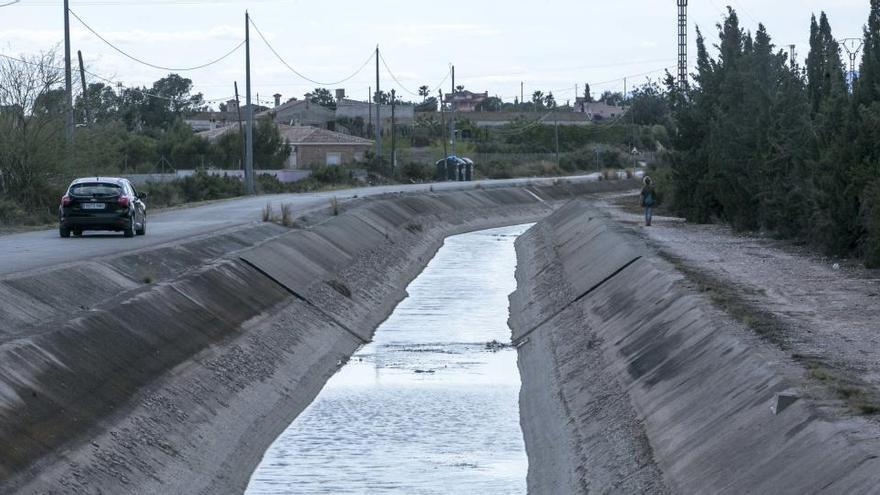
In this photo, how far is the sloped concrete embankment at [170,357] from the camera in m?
16.7

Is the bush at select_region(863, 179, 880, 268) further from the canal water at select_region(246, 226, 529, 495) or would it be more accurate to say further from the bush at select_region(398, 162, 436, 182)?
the bush at select_region(398, 162, 436, 182)

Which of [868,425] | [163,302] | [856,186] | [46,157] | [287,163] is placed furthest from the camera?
[287,163]

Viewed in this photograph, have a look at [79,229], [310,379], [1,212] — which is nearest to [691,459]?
[310,379]

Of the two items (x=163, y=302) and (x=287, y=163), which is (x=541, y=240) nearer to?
(x=163, y=302)

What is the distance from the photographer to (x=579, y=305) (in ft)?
115

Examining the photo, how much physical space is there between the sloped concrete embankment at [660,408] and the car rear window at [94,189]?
1044 centimetres

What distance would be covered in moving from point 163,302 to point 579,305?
12.0 metres

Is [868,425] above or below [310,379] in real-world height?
above

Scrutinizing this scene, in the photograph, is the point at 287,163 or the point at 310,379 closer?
the point at 310,379

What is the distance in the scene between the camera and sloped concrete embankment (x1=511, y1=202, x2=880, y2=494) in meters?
13.2

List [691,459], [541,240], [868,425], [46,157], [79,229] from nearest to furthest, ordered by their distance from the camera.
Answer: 1. [868,425]
2. [691,459]
3. [79,229]
4. [46,157]
5. [541,240]

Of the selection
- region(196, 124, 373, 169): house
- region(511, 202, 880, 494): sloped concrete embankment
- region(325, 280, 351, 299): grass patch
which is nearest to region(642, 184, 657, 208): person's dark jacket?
region(511, 202, 880, 494): sloped concrete embankment

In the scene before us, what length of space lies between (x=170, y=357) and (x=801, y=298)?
11151mm

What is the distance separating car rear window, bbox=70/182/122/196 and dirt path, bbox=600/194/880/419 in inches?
543
